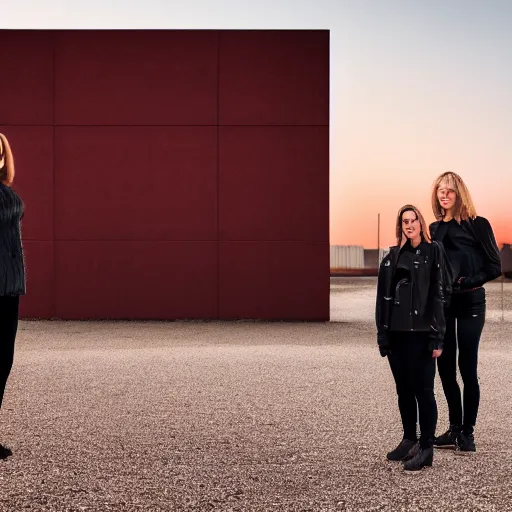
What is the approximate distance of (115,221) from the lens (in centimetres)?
1503

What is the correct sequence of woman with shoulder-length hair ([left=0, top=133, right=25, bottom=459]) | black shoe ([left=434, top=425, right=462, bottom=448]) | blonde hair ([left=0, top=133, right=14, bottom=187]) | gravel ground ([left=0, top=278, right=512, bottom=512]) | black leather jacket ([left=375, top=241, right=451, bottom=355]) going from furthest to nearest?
1. black shoe ([left=434, top=425, right=462, bottom=448])
2. blonde hair ([left=0, top=133, right=14, bottom=187])
3. woman with shoulder-length hair ([left=0, top=133, right=25, bottom=459])
4. black leather jacket ([left=375, top=241, right=451, bottom=355])
5. gravel ground ([left=0, top=278, right=512, bottom=512])

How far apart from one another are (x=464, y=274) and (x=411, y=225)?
549mm

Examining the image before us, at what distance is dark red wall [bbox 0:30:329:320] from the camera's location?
48.9 ft

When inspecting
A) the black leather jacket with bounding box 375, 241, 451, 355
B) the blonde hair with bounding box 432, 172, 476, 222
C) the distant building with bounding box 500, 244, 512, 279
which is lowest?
the distant building with bounding box 500, 244, 512, 279

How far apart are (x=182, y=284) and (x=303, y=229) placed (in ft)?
8.86

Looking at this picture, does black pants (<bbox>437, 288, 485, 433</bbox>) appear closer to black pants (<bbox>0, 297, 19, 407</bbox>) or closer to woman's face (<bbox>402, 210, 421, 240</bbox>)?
woman's face (<bbox>402, 210, 421, 240</bbox>)

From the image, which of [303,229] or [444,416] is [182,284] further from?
[444,416]

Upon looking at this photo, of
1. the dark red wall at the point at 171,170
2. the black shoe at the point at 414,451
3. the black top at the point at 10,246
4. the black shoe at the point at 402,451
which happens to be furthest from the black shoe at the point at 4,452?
the dark red wall at the point at 171,170

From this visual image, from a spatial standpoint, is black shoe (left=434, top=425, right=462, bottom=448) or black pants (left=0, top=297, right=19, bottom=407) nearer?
black pants (left=0, top=297, right=19, bottom=407)

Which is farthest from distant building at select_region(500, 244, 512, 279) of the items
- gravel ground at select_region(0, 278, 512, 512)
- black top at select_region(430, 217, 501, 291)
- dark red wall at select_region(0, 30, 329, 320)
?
black top at select_region(430, 217, 501, 291)

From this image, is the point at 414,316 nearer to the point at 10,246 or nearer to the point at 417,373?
the point at 417,373

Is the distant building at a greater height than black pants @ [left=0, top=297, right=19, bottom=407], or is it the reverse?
black pants @ [left=0, top=297, right=19, bottom=407]

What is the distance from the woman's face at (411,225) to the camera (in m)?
4.29

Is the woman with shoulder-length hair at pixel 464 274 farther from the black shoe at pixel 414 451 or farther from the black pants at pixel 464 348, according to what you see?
the black shoe at pixel 414 451
